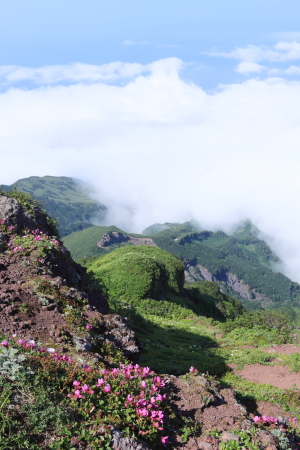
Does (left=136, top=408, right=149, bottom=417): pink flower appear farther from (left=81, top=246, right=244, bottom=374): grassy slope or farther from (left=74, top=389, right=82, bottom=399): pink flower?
(left=81, top=246, right=244, bottom=374): grassy slope

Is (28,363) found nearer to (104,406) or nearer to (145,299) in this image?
(104,406)

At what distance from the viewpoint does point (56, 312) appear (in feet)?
38.0

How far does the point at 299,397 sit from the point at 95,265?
166 feet

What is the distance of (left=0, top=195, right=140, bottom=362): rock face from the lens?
10219 millimetres

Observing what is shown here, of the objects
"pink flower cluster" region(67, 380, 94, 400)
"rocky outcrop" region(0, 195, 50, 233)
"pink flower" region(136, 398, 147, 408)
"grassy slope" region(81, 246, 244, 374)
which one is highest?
"rocky outcrop" region(0, 195, 50, 233)

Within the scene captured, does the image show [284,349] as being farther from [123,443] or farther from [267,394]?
[123,443]

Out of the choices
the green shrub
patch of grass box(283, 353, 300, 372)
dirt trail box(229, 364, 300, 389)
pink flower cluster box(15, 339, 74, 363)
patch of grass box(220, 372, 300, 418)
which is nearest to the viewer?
pink flower cluster box(15, 339, 74, 363)

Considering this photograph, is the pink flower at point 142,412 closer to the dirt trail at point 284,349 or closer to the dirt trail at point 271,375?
the dirt trail at point 271,375

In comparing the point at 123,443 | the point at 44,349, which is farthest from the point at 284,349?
the point at 123,443

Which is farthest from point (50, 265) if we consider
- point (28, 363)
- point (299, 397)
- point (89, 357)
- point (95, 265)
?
Answer: point (95, 265)

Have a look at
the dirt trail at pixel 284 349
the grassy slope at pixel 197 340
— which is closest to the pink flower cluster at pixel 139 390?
the grassy slope at pixel 197 340

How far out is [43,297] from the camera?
12117mm

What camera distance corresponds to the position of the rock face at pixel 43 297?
10.2 meters

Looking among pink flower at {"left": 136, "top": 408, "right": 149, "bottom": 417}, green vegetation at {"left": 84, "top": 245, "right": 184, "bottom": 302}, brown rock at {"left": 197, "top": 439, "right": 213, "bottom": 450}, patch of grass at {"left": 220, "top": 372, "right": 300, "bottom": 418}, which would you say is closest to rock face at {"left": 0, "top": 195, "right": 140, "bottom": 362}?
pink flower at {"left": 136, "top": 408, "right": 149, "bottom": 417}
